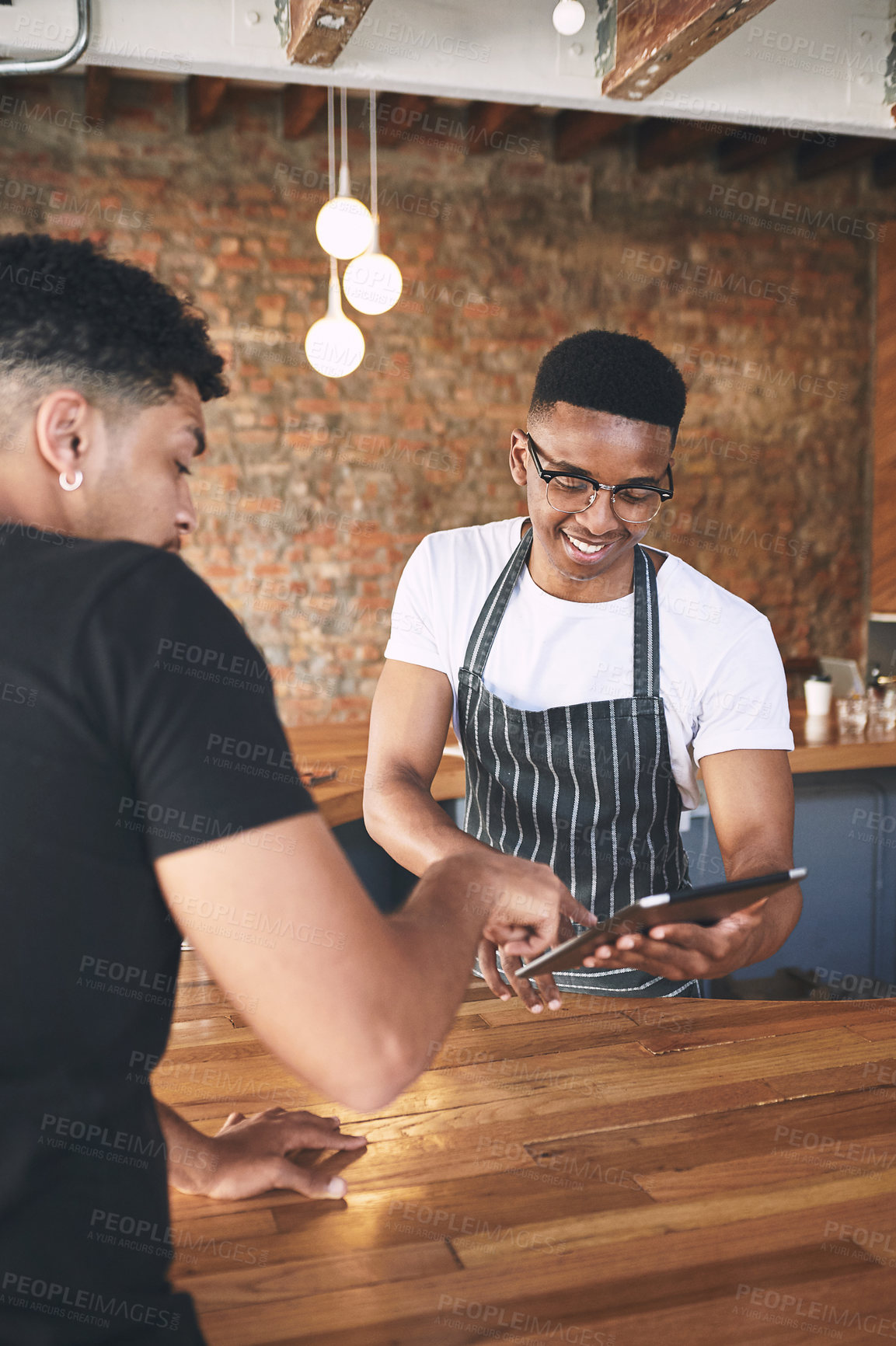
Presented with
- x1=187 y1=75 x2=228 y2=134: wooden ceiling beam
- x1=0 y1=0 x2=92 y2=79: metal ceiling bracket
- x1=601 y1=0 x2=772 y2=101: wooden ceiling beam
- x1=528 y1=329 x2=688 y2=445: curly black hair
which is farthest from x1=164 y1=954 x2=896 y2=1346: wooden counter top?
x1=187 y1=75 x2=228 y2=134: wooden ceiling beam

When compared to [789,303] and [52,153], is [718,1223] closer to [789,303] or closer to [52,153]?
[52,153]

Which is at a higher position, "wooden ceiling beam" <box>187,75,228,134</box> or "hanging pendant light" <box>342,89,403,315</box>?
"wooden ceiling beam" <box>187,75,228,134</box>

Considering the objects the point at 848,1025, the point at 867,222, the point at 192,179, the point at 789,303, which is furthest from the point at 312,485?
the point at 848,1025

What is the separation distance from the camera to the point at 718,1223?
0.99 meters

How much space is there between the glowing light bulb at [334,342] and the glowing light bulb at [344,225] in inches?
12.1

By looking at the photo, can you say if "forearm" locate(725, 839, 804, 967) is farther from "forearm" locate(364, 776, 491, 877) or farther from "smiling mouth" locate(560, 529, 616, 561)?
"smiling mouth" locate(560, 529, 616, 561)

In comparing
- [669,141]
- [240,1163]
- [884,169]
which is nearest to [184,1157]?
[240,1163]

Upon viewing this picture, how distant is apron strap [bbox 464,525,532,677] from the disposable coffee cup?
6.90 ft

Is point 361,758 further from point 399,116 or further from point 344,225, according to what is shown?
point 399,116

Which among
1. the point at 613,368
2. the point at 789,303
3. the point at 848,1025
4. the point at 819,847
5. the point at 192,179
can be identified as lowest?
the point at 819,847

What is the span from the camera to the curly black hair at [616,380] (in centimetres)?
163

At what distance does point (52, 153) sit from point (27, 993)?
4.84m

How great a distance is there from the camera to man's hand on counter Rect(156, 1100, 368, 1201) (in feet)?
3.34

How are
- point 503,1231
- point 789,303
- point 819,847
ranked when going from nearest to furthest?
1. point 503,1231
2. point 819,847
3. point 789,303
